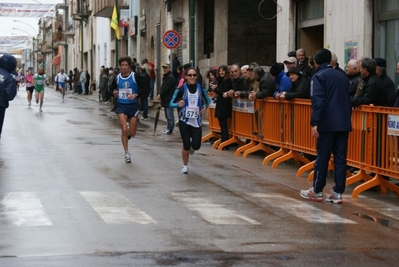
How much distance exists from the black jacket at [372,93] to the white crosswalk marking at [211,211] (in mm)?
3017

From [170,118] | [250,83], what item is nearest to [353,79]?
[250,83]

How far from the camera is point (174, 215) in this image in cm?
950

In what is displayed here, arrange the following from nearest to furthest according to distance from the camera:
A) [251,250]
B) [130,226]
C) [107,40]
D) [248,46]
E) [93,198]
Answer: [251,250], [130,226], [93,198], [248,46], [107,40]

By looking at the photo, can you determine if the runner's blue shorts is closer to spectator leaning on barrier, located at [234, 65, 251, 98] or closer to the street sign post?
spectator leaning on barrier, located at [234, 65, 251, 98]

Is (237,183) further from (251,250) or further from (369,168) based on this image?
(251,250)

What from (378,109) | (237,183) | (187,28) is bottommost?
(237,183)

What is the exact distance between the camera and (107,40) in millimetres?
59531

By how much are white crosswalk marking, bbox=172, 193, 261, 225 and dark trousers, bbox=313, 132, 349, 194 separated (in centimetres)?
155

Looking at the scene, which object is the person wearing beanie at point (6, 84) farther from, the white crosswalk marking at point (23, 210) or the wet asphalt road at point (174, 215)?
the white crosswalk marking at point (23, 210)

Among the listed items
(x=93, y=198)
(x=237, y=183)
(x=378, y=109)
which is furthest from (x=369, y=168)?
(x=93, y=198)

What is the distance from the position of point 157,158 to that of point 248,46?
16296mm

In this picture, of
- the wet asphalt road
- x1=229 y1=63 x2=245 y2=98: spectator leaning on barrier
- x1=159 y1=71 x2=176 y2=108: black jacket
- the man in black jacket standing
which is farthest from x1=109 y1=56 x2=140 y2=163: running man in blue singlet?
x1=159 y1=71 x2=176 y2=108: black jacket

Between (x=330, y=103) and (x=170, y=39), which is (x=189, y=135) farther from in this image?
(x=170, y=39)

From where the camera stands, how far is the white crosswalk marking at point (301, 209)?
963cm
